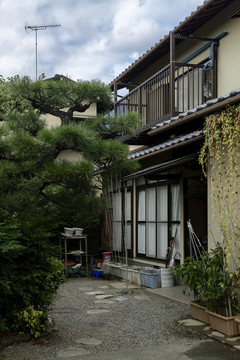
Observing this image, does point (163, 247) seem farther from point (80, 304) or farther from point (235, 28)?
point (235, 28)

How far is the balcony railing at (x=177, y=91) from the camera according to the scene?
1014 cm

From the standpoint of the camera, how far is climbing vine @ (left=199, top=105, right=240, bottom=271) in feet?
19.6

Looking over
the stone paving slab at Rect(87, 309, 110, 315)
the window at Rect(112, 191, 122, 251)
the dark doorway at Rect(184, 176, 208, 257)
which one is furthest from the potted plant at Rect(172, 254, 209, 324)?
the window at Rect(112, 191, 122, 251)

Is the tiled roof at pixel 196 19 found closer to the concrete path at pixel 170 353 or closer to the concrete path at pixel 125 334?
the concrete path at pixel 125 334

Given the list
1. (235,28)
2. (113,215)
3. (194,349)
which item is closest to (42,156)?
(194,349)

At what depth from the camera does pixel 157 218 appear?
1085 cm

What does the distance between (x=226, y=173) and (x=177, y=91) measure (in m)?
4.66

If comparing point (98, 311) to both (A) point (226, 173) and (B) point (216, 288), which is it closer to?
Answer: (B) point (216, 288)

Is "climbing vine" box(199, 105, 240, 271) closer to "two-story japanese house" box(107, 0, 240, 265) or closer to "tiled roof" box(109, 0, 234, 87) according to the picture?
"two-story japanese house" box(107, 0, 240, 265)

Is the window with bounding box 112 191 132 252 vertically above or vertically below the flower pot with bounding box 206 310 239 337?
above

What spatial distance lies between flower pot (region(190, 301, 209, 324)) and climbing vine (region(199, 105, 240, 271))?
0.76 meters

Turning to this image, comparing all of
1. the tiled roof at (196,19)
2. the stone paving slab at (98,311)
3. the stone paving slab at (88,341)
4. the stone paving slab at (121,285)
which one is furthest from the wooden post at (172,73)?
the stone paving slab at (88,341)

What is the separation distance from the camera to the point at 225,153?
248 inches

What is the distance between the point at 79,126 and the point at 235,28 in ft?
17.7
